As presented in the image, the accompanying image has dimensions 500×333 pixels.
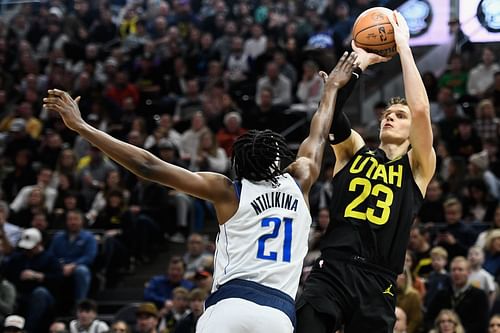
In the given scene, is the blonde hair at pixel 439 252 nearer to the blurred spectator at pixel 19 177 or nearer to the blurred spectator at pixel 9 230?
the blurred spectator at pixel 9 230

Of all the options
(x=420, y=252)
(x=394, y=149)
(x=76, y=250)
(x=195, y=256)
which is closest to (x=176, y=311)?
(x=195, y=256)

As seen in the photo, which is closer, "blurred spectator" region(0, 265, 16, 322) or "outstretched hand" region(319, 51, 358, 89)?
"outstretched hand" region(319, 51, 358, 89)

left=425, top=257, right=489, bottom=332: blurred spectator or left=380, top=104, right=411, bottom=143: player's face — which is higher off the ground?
left=380, top=104, right=411, bottom=143: player's face

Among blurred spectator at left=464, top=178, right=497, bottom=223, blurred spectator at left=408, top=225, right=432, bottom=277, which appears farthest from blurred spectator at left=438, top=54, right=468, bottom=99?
blurred spectator at left=408, top=225, right=432, bottom=277

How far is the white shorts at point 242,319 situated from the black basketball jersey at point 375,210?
3.81 feet

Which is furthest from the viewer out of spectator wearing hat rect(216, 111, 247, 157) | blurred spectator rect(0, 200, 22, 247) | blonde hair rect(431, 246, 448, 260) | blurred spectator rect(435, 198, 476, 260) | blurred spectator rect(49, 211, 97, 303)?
spectator wearing hat rect(216, 111, 247, 157)

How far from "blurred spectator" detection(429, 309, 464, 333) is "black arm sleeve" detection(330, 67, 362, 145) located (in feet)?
13.9

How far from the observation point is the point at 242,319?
551 cm

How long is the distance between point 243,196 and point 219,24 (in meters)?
15.5

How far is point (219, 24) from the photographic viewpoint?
21.0 meters

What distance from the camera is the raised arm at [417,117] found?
661 centimetres

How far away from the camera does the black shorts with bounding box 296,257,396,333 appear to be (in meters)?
6.48

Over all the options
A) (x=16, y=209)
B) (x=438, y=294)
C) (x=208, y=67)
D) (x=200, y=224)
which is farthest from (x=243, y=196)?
(x=208, y=67)

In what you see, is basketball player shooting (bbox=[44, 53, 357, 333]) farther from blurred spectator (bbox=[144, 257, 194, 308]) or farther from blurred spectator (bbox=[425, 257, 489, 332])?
blurred spectator (bbox=[144, 257, 194, 308])
